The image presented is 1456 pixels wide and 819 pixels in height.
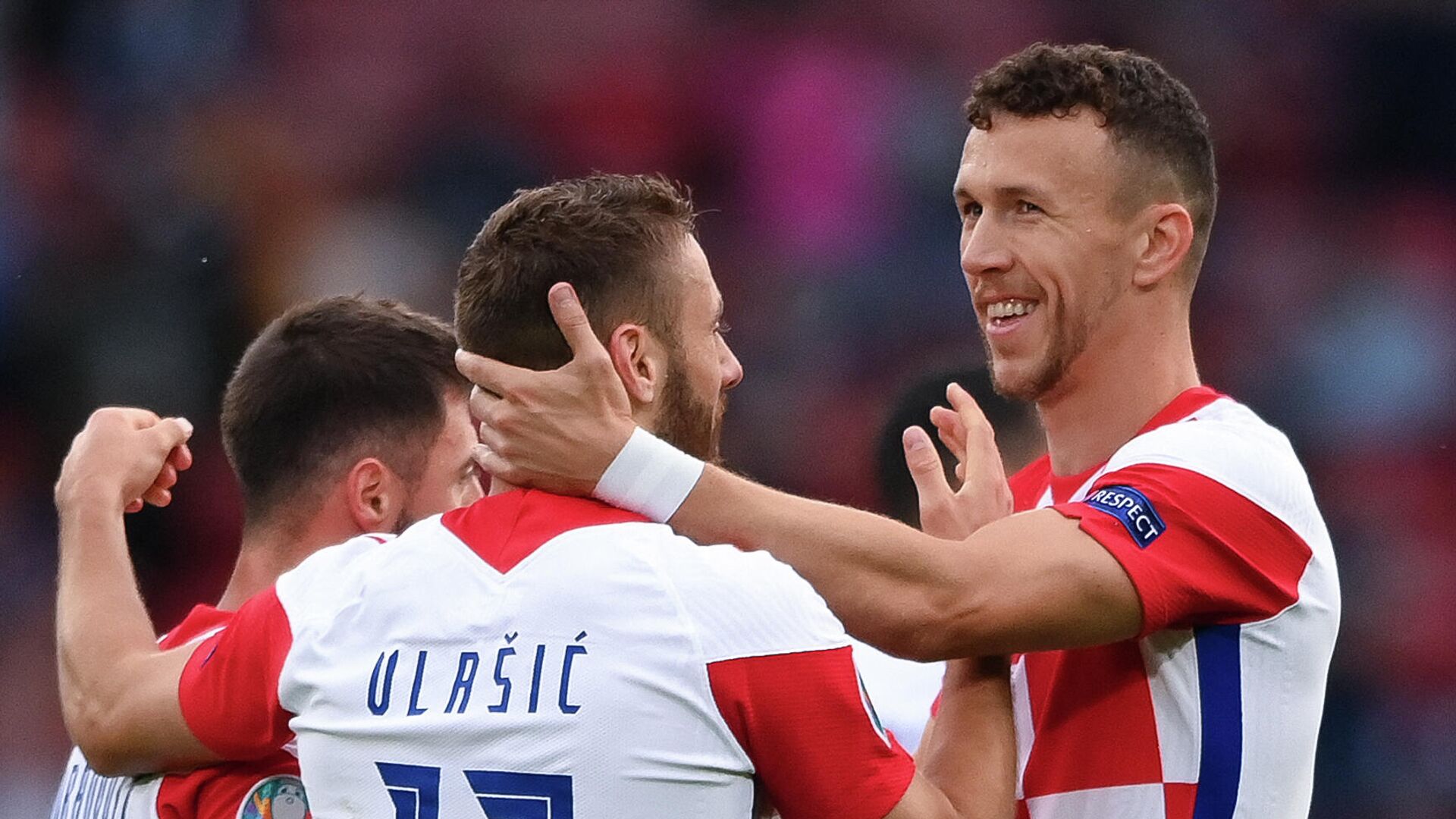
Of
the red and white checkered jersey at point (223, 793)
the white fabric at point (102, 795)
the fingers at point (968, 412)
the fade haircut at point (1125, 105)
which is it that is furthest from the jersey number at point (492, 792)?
the fade haircut at point (1125, 105)

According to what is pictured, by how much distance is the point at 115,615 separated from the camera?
3160 mm

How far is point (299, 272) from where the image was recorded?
7762mm

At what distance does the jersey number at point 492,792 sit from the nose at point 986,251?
56.0 inches

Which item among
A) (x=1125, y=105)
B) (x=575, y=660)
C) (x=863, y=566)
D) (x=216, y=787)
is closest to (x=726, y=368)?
(x=863, y=566)

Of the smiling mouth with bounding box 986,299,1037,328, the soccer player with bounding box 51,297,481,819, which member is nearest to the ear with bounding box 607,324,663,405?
the smiling mouth with bounding box 986,299,1037,328

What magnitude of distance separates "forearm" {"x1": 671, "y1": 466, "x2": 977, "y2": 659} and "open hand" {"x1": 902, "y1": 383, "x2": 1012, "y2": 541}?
0.79ft

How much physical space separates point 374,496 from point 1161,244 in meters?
1.64

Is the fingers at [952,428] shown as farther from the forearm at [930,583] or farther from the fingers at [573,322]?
the fingers at [573,322]

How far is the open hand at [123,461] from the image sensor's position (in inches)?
132

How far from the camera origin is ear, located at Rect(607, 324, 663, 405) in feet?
9.13

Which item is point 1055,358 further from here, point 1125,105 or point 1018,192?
point 1125,105

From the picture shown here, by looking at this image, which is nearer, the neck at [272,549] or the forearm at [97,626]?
the forearm at [97,626]

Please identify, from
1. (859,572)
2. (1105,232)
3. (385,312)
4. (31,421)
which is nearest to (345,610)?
(859,572)

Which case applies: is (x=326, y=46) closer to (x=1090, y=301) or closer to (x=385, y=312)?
(x=385, y=312)
